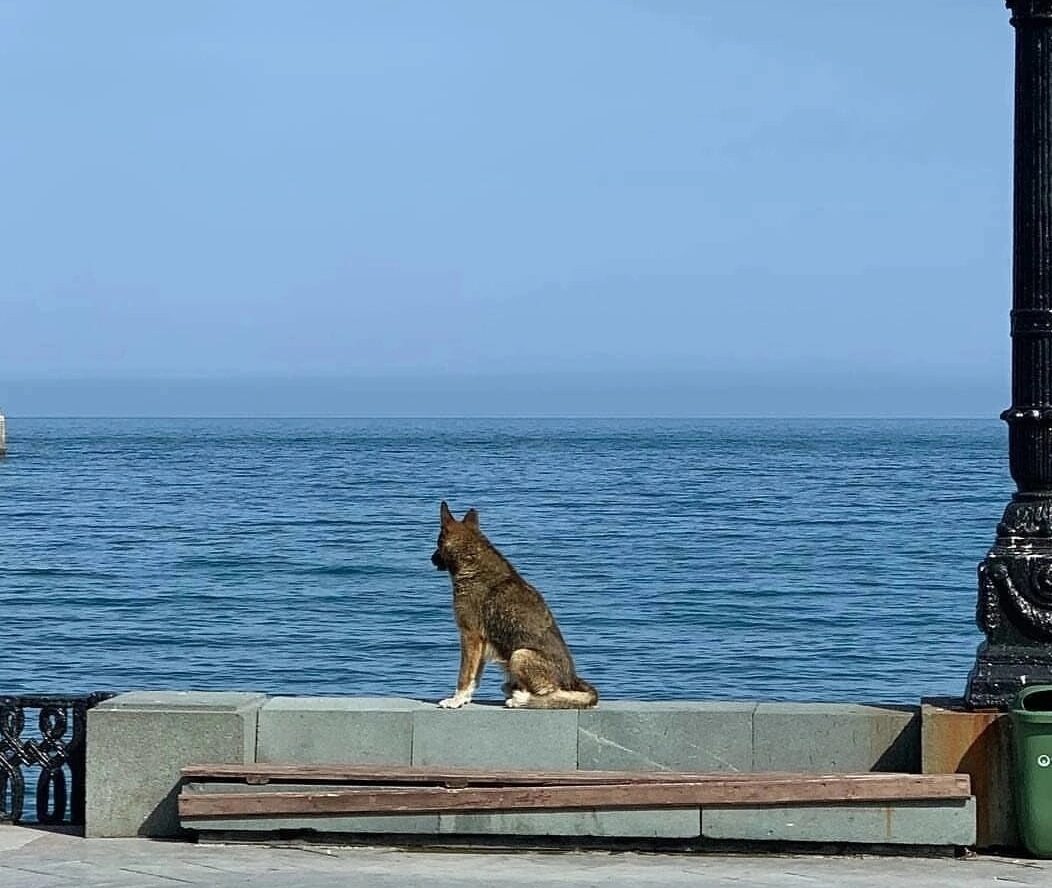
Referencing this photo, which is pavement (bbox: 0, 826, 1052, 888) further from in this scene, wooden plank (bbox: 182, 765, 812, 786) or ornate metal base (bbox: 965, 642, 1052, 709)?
ornate metal base (bbox: 965, 642, 1052, 709)

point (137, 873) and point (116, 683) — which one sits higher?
point (137, 873)

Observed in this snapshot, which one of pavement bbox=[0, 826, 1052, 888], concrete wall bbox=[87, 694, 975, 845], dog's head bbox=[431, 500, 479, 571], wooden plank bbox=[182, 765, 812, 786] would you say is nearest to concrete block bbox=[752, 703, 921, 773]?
concrete wall bbox=[87, 694, 975, 845]

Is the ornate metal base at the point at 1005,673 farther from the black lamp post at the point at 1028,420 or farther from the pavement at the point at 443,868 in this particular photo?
the pavement at the point at 443,868

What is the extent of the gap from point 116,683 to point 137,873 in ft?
69.1

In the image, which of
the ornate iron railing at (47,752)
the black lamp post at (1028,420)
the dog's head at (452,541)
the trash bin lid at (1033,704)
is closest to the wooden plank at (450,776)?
the trash bin lid at (1033,704)

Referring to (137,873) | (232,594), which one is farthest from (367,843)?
(232,594)

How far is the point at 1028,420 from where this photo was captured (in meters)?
10.2

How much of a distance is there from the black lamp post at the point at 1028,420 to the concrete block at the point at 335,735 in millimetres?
3018

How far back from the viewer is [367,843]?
10.5 metres

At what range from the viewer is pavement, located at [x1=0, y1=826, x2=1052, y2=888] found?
955 centimetres

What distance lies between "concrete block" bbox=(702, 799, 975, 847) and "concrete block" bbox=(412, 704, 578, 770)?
A: 0.91 metres

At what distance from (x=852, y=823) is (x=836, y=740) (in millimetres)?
542

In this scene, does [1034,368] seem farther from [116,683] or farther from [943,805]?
[116,683]

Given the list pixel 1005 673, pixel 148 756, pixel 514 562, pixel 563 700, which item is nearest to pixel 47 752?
pixel 148 756
